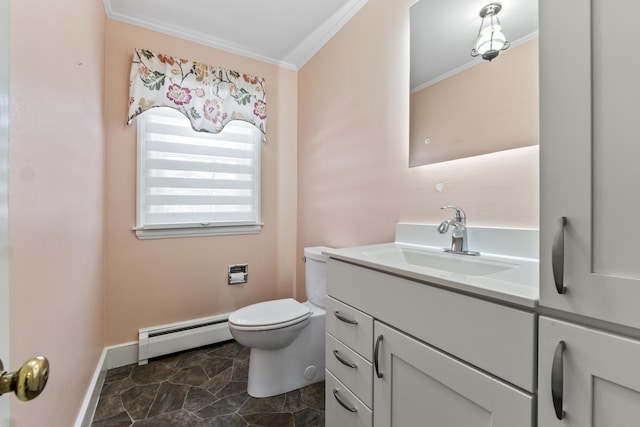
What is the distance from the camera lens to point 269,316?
1.58 meters

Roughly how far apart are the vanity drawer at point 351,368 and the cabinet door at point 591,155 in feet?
2.13

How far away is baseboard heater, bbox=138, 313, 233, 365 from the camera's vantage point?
1909mm

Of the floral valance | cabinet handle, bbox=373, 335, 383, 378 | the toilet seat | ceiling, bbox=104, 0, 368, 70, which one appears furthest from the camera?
the floral valance

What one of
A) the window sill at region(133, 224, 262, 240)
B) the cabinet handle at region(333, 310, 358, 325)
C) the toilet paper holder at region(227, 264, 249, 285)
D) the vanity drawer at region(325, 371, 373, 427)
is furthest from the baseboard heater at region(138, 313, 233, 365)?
the cabinet handle at region(333, 310, 358, 325)

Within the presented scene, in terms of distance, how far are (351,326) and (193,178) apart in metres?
1.68

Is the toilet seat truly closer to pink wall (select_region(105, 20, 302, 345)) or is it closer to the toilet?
the toilet

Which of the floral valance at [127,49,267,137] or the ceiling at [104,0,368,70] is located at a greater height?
the ceiling at [104,0,368,70]

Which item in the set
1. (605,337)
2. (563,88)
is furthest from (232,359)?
(563,88)

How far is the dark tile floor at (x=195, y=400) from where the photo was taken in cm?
139

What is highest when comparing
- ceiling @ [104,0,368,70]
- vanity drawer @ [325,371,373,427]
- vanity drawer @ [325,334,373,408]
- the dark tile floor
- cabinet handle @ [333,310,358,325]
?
ceiling @ [104,0,368,70]

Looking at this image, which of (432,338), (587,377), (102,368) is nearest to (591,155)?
(587,377)

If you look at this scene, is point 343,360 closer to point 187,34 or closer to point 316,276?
point 316,276

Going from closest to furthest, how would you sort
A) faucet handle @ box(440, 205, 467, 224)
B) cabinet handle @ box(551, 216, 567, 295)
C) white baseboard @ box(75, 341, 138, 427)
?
cabinet handle @ box(551, 216, 567, 295)
faucet handle @ box(440, 205, 467, 224)
white baseboard @ box(75, 341, 138, 427)

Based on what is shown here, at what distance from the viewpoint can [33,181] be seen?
81cm
